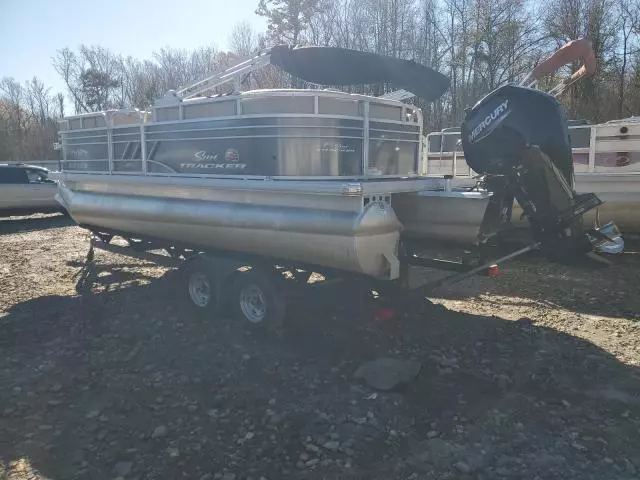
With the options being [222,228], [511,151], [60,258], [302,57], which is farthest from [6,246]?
[511,151]

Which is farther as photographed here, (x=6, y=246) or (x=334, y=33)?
(x=334, y=33)

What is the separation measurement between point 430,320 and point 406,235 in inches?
36.5

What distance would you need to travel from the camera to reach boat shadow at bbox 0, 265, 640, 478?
3553 mm

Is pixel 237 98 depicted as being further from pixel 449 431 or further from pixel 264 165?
pixel 449 431

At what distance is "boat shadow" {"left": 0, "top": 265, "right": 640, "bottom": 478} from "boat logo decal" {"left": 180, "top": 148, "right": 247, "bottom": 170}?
1.60m

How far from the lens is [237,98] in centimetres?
552

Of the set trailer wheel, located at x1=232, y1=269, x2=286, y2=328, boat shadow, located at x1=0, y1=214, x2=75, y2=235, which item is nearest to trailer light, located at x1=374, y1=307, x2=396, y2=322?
trailer wheel, located at x1=232, y1=269, x2=286, y2=328

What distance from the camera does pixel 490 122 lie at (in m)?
5.09

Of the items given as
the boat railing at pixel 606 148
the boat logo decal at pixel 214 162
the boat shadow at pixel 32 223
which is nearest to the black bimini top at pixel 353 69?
the boat logo decal at pixel 214 162

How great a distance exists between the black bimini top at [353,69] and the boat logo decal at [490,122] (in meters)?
1.60

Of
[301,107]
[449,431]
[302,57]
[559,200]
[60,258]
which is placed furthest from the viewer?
[60,258]

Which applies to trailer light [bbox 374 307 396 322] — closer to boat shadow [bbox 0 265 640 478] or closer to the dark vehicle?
boat shadow [bbox 0 265 640 478]

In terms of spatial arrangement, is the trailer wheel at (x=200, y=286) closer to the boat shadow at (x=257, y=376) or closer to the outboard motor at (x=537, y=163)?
the boat shadow at (x=257, y=376)

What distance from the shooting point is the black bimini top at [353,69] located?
6031 mm
